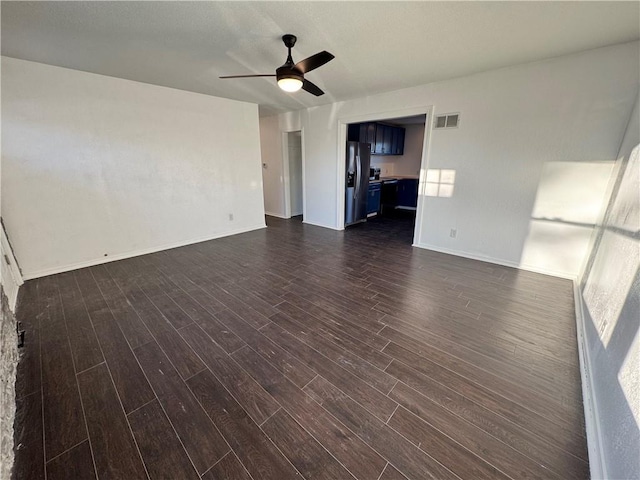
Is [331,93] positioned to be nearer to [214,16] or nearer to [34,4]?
[214,16]

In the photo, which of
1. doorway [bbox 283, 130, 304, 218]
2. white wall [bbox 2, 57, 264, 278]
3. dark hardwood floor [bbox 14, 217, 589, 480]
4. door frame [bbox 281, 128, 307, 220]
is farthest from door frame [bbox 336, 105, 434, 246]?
white wall [bbox 2, 57, 264, 278]

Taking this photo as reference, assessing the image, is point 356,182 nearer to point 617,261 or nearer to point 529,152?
point 529,152

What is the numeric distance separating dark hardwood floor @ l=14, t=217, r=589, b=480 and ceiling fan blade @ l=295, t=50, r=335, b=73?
223cm

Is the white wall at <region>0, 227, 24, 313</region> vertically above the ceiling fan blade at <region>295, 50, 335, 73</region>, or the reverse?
the ceiling fan blade at <region>295, 50, 335, 73</region>

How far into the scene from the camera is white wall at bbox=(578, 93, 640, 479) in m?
1.06

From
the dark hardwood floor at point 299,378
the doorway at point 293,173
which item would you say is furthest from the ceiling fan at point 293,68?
the doorway at point 293,173

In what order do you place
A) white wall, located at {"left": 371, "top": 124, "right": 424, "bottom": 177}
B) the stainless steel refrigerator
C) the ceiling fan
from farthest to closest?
white wall, located at {"left": 371, "top": 124, "right": 424, "bottom": 177}, the stainless steel refrigerator, the ceiling fan

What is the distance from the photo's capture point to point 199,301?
8.66 feet

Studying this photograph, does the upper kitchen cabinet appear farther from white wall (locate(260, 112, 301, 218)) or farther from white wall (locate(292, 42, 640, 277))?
white wall (locate(292, 42, 640, 277))

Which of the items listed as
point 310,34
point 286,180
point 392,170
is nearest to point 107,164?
point 310,34

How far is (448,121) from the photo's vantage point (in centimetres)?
364

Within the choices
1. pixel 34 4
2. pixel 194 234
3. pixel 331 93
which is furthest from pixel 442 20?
pixel 194 234

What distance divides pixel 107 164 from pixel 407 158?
7.12m

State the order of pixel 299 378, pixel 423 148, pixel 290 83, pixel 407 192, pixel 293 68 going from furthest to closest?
pixel 407 192 < pixel 423 148 < pixel 290 83 < pixel 293 68 < pixel 299 378
